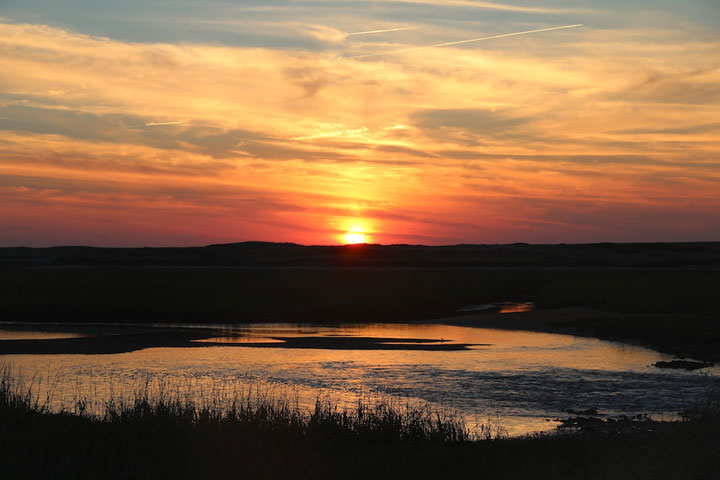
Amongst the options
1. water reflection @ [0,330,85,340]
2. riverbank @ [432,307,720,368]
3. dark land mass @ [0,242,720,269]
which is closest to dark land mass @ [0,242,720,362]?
riverbank @ [432,307,720,368]

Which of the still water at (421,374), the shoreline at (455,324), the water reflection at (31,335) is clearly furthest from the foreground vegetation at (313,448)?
the water reflection at (31,335)

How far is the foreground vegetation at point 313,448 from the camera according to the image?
38.6ft

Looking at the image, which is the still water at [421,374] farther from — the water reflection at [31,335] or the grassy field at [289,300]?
the grassy field at [289,300]

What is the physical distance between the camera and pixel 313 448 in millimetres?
14570

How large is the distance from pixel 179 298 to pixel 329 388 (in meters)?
33.9

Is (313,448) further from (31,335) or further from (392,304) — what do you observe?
(392,304)

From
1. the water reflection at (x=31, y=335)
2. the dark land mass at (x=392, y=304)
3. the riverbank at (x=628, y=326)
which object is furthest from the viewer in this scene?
the dark land mass at (x=392, y=304)

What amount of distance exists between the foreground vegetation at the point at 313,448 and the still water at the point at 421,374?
341 centimetres

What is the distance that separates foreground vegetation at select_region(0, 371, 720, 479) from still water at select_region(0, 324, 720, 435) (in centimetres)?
341

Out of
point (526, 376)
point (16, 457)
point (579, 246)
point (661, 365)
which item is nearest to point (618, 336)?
point (661, 365)

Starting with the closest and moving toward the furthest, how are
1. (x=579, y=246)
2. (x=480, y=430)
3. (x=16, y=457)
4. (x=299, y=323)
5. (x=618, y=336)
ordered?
(x=16, y=457) < (x=480, y=430) < (x=618, y=336) < (x=299, y=323) < (x=579, y=246)

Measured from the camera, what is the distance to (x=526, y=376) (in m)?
25.3

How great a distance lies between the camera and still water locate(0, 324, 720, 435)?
21.0 m

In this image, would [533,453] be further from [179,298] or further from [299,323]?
[179,298]
